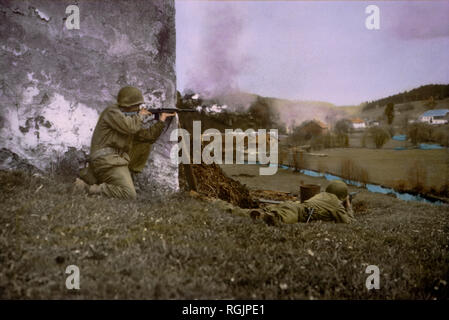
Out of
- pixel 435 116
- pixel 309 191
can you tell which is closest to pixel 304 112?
pixel 435 116

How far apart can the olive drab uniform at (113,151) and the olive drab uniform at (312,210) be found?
257 cm

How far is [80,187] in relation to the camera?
5.20 m

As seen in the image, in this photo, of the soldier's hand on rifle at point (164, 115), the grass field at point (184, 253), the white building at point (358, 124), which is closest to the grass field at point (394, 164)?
the white building at point (358, 124)

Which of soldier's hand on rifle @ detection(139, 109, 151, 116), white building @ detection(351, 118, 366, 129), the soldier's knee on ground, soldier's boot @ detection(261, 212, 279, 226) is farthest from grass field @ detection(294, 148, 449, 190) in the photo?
the soldier's knee on ground

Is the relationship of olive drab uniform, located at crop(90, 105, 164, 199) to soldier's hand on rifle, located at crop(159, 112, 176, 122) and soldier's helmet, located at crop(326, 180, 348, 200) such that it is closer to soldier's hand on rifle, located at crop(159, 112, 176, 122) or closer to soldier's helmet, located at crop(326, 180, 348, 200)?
soldier's hand on rifle, located at crop(159, 112, 176, 122)

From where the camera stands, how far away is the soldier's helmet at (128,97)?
5.60 meters

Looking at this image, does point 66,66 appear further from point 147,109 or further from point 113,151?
point 113,151

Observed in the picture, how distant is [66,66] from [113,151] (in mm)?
1666

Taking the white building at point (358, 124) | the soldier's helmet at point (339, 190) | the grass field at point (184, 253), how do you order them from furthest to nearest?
the white building at point (358, 124) < the soldier's helmet at point (339, 190) < the grass field at point (184, 253)

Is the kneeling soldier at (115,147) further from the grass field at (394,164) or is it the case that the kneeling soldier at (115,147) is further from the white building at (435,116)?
the white building at (435,116)

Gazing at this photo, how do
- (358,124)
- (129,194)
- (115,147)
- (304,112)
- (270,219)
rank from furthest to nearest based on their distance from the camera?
(304,112)
(358,124)
(115,147)
(129,194)
(270,219)

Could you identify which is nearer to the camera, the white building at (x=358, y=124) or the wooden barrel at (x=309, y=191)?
the wooden barrel at (x=309, y=191)

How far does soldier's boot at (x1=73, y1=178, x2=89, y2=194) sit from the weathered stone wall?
0.66 m
